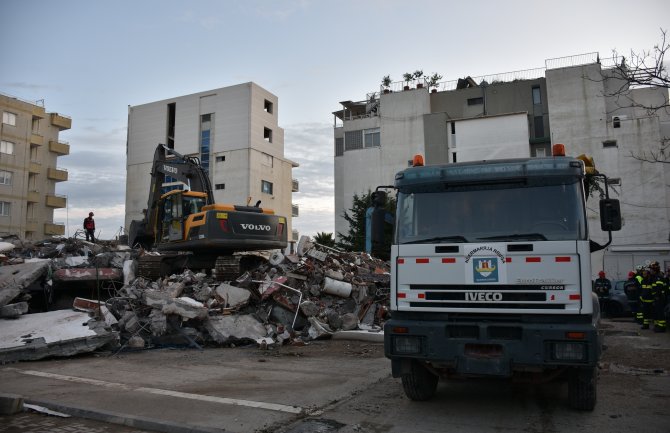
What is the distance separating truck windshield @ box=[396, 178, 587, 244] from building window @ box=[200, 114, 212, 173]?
4643cm

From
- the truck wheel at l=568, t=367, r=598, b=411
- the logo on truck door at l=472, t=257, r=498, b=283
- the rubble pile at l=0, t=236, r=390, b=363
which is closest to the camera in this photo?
the logo on truck door at l=472, t=257, r=498, b=283

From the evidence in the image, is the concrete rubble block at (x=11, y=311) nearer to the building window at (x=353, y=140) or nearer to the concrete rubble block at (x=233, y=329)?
the concrete rubble block at (x=233, y=329)

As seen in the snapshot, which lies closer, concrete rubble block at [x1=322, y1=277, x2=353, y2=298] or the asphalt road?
the asphalt road

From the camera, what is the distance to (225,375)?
810 cm

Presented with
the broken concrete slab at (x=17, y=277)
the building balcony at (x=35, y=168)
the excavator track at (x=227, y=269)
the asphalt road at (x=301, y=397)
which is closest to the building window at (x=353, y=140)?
the building balcony at (x=35, y=168)

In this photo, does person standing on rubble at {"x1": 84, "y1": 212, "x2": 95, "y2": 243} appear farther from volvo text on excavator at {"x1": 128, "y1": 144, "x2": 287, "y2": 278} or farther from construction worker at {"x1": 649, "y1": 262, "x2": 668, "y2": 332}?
construction worker at {"x1": 649, "y1": 262, "x2": 668, "y2": 332}

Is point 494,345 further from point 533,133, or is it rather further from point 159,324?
point 533,133

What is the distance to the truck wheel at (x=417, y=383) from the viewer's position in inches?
242

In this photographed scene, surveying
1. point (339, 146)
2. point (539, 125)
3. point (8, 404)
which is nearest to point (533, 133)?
point (539, 125)

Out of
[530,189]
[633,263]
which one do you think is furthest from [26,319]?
[633,263]

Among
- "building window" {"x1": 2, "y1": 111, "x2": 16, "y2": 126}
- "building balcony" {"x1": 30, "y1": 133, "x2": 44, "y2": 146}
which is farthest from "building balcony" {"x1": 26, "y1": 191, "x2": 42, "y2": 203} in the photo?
"building window" {"x1": 2, "y1": 111, "x2": 16, "y2": 126}

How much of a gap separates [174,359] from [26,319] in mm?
3584

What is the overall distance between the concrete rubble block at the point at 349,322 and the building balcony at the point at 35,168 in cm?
4316

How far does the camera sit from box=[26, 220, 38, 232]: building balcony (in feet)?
147
